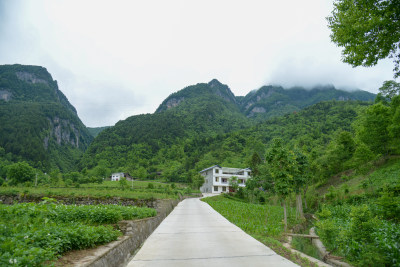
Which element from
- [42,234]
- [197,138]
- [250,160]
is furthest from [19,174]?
[197,138]

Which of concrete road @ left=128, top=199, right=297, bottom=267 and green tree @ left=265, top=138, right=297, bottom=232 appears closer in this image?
concrete road @ left=128, top=199, right=297, bottom=267

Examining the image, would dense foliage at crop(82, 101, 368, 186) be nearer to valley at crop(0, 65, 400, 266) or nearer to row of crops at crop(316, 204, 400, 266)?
valley at crop(0, 65, 400, 266)

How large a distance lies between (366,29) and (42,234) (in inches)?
385

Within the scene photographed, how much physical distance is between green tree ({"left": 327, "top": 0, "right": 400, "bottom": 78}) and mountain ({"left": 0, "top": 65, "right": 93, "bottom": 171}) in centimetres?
12426

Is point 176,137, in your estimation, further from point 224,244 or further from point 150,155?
point 224,244

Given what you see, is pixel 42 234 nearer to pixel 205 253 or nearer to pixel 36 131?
pixel 205 253

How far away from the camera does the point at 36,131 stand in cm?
12938

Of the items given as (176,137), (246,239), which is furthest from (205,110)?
(246,239)

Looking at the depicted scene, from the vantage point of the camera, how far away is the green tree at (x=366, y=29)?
22.4ft

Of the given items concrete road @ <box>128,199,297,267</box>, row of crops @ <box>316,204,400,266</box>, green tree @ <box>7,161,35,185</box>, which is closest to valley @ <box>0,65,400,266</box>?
row of crops @ <box>316,204,400,266</box>

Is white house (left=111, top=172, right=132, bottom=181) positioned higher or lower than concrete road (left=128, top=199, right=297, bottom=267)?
higher

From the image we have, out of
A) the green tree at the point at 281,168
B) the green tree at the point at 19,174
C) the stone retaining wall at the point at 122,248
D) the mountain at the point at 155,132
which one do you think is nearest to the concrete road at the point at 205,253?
the stone retaining wall at the point at 122,248

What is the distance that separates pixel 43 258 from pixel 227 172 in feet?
205

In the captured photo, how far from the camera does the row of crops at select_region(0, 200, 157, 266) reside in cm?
258
